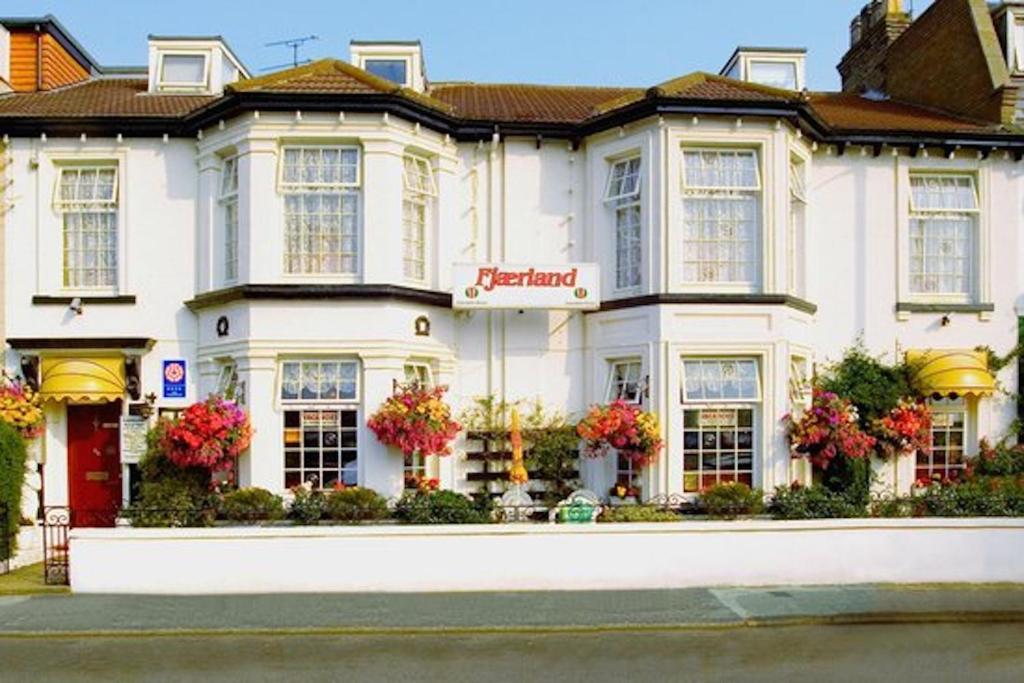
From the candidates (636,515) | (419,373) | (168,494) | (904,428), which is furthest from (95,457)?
(904,428)

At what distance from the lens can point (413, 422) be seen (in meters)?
14.2

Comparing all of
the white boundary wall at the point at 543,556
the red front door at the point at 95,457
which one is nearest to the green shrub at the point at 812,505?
the white boundary wall at the point at 543,556

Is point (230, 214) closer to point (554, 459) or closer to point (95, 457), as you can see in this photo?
point (95, 457)

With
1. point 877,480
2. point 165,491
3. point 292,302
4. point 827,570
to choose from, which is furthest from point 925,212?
point 165,491

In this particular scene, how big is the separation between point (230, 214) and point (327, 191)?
1863 millimetres

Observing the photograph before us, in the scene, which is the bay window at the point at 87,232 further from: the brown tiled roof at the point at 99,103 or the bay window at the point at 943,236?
the bay window at the point at 943,236

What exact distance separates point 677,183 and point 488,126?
335 cm

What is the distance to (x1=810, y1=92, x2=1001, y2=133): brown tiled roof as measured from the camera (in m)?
16.6

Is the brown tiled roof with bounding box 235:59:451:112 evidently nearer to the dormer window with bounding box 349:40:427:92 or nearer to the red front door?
the dormer window with bounding box 349:40:427:92

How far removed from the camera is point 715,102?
14844 millimetres

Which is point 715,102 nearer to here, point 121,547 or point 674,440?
point 674,440

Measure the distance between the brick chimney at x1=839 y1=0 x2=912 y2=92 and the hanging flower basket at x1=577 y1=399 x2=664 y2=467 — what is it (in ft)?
38.4

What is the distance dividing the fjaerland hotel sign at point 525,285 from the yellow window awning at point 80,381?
18.7 feet

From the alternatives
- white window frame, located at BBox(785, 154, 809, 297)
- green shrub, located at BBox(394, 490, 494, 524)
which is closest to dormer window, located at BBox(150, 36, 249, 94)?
green shrub, located at BBox(394, 490, 494, 524)
